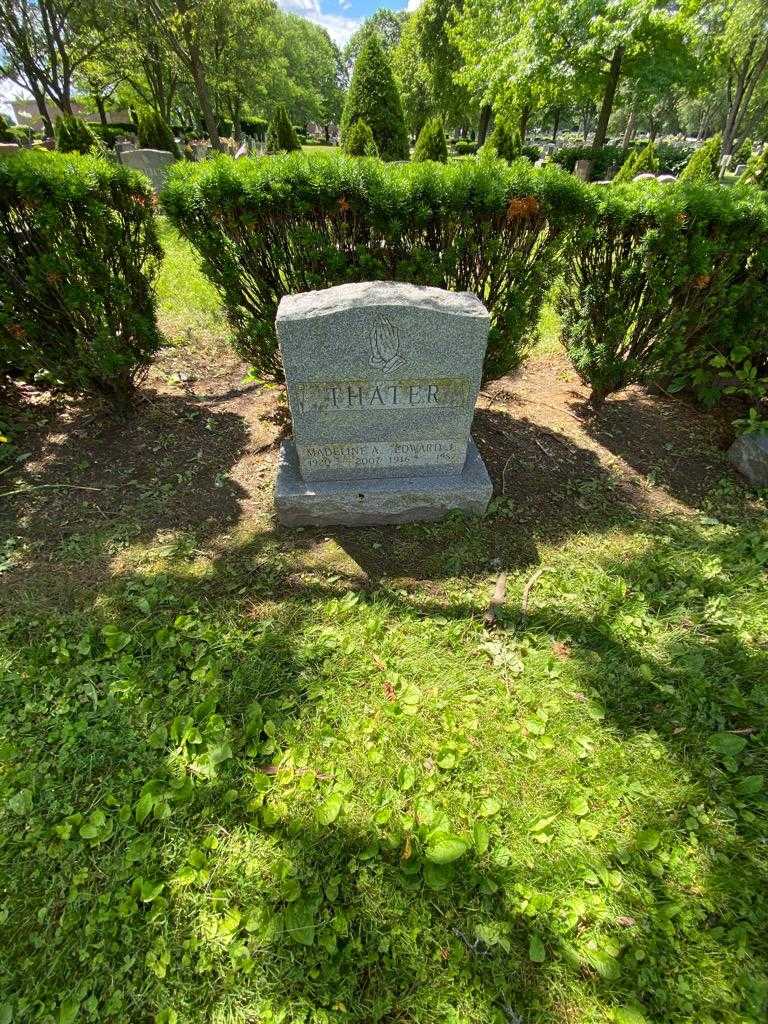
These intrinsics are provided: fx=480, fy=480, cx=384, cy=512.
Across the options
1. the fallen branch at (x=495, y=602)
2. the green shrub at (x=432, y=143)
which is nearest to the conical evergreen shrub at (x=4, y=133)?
the green shrub at (x=432, y=143)

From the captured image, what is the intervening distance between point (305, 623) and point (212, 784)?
0.90 meters

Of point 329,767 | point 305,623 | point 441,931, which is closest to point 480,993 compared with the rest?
point 441,931

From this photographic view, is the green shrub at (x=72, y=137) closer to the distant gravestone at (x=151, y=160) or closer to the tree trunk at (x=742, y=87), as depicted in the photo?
the distant gravestone at (x=151, y=160)

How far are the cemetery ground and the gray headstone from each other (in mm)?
354

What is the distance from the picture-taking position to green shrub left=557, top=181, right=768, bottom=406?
3307 millimetres

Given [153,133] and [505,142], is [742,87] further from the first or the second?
[153,133]

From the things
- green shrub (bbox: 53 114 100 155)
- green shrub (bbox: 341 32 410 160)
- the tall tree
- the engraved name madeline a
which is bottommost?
the engraved name madeline a

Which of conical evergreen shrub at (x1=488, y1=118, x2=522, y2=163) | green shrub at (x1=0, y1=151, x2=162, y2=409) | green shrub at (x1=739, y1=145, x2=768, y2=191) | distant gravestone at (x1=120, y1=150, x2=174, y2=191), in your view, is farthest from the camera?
conical evergreen shrub at (x1=488, y1=118, x2=522, y2=163)

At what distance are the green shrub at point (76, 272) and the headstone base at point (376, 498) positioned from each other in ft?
5.90

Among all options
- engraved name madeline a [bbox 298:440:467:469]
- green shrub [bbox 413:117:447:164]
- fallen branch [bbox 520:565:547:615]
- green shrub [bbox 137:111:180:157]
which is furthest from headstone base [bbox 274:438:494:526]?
green shrub [bbox 137:111:180:157]

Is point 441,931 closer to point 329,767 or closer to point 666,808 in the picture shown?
point 329,767

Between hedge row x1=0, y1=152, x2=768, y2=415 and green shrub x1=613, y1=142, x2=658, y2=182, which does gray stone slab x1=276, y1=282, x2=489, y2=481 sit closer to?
hedge row x1=0, y1=152, x2=768, y2=415

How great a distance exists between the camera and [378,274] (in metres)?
3.48

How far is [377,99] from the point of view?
13375 millimetres
